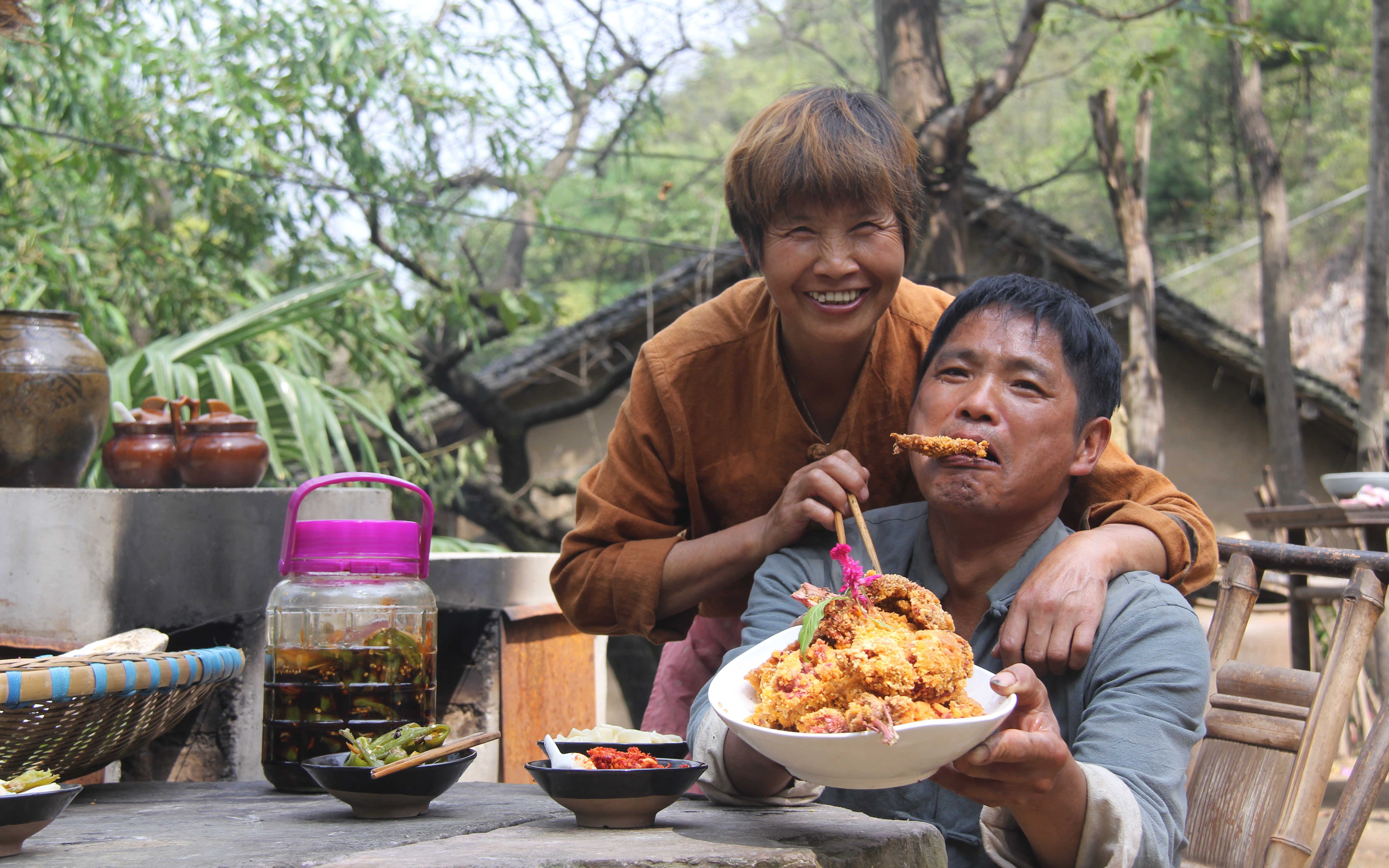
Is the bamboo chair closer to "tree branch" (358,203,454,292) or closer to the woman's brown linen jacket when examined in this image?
the woman's brown linen jacket

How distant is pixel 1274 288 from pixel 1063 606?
8440 mm

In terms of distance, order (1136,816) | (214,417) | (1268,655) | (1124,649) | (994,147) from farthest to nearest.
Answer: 1. (994,147)
2. (1268,655)
3. (214,417)
4. (1124,649)
5. (1136,816)

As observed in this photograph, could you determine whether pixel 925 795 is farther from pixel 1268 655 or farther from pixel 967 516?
pixel 1268 655

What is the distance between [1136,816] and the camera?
5.34 ft

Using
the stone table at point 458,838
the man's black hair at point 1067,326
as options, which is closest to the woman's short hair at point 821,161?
the man's black hair at point 1067,326

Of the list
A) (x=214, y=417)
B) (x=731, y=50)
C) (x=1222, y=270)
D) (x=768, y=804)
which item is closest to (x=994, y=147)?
(x=1222, y=270)

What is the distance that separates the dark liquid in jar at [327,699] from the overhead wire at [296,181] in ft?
15.8

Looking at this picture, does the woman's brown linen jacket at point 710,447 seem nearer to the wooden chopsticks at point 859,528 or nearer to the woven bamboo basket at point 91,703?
the wooden chopsticks at point 859,528

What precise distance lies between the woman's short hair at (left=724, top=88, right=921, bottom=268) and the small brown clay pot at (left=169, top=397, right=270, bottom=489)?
6.90 feet

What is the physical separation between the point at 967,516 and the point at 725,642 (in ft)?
3.09

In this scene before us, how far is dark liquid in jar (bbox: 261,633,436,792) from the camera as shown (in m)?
2.05

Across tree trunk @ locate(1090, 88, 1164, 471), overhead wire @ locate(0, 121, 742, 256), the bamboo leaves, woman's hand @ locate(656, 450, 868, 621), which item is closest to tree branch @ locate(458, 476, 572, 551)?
overhead wire @ locate(0, 121, 742, 256)

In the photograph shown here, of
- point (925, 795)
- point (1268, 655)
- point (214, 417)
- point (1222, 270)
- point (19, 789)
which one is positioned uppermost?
point (1222, 270)

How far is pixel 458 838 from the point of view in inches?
62.6
